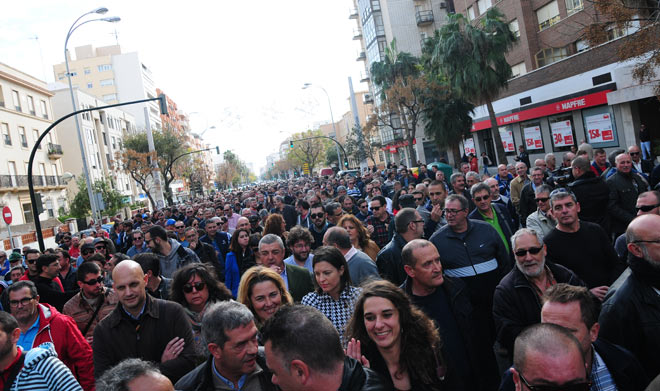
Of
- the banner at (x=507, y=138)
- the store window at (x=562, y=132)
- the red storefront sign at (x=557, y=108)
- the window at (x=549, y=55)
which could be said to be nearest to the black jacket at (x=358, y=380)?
the red storefront sign at (x=557, y=108)

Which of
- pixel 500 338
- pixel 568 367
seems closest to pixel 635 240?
pixel 500 338

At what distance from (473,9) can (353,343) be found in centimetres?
3975

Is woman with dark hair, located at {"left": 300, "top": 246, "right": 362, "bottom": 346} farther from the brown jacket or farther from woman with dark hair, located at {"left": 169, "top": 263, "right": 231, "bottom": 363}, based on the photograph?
the brown jacket

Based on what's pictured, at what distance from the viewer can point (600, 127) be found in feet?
86.3

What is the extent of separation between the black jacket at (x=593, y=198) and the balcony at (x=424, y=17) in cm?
5091

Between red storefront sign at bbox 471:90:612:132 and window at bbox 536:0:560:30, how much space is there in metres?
5.01

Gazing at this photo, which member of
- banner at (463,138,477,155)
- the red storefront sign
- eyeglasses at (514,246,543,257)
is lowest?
eyeglasses at (514,246,543,257)

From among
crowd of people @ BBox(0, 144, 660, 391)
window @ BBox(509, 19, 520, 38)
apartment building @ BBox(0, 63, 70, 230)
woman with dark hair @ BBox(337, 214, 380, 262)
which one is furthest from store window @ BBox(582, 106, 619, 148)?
apartment building @ BBox(0, 63, 70, 230)

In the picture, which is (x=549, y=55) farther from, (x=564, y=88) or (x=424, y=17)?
(x=424, y=17)

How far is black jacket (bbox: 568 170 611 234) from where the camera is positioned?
6.56m

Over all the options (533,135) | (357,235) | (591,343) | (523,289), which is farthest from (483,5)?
(591,343)

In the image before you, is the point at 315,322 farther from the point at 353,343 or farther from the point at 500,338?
the point at 500,338

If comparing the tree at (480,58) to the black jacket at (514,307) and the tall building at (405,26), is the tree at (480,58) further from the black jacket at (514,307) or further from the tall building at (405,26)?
the black jacket at (514,307)

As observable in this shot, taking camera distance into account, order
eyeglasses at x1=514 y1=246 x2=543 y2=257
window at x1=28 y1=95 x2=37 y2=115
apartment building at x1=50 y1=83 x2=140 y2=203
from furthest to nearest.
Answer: apartment building at x1=50 y1=83 x2=140 y2=203 < window at x1=28 y1=95 x2=37 y2=115 < eyeglasses at x1=514 y1=246 x2=543 y2=257
